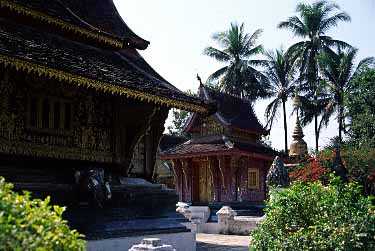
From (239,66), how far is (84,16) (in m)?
28.8

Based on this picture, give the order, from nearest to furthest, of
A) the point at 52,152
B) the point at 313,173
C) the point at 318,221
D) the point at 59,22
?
1. the point at 318,221
2. the point at 52,152
3. the point at 59,22
4. the point at 313,173

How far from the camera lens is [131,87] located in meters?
10.2

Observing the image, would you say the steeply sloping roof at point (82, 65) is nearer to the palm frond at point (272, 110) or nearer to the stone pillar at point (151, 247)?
the stone pillar at point (151, 247)

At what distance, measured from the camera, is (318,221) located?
647 cm

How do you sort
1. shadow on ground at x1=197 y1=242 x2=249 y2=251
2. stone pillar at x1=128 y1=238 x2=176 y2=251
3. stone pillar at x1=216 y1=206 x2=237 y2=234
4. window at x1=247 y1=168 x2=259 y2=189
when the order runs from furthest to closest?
window at x1=247 y1=168 x2=259 y2=189, stone pillar at x1=216 y1=206 x2=237 y2=234, shadow on ground at x1=197 y1=242 x2=249 y2=251, stone pillar at x1=128 y1=238 x2=176 y2=251

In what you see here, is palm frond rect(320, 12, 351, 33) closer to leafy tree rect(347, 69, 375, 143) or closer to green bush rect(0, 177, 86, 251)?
leafy tree rect(347, 69, 375, 143)

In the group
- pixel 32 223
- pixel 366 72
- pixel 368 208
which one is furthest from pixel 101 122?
pixel 366 72

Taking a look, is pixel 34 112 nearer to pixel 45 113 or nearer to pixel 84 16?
pixel 45 113

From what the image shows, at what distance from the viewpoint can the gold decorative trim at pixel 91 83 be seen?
822 centimetres

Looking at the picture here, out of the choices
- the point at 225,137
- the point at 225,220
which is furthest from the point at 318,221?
the point at 225,137

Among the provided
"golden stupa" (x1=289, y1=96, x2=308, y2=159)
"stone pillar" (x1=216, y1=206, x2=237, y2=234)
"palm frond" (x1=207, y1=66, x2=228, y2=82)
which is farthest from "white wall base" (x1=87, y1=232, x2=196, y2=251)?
"palm frond" (x1=207, y1=66, x2=228, y2=82)

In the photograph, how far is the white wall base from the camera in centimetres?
945

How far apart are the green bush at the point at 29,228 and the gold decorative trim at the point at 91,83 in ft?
16.8

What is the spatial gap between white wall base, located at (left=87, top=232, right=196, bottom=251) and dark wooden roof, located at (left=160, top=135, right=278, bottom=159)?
12.5 metres
